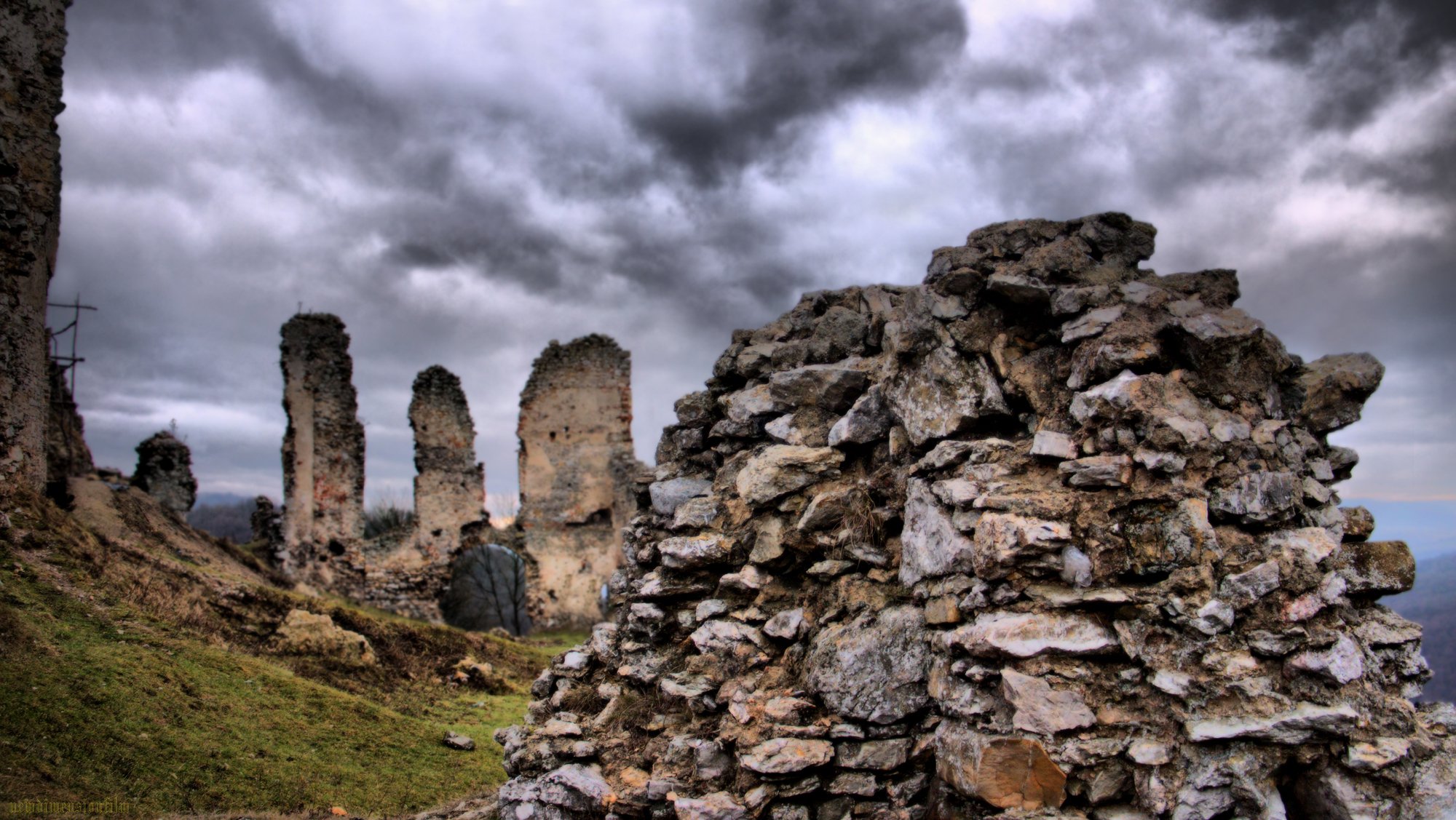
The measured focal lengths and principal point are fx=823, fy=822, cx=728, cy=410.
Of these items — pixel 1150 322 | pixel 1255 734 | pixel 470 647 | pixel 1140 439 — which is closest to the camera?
pixel 1255 734

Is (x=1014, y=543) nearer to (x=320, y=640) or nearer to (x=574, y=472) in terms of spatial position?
(x=320, y=640)

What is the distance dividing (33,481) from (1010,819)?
13.7 meters

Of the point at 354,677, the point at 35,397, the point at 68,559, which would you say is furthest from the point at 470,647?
the point at 35,397

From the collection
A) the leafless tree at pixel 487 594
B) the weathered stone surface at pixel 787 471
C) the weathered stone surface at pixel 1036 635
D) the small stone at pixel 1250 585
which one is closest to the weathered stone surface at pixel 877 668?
the weathered stone surface at pixel 1036 635

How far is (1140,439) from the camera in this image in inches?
188

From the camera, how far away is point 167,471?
22.7m

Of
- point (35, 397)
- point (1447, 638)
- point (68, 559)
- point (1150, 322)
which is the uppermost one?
point (35, 397)

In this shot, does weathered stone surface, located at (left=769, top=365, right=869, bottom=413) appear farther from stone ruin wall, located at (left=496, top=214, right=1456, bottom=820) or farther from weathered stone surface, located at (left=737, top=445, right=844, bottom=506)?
weathered stone surface, located at (left=737, top=445, right=844, bottom=506)

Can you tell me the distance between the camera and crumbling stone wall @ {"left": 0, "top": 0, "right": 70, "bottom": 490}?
11.6 meters

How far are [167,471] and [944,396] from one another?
79.0 feet

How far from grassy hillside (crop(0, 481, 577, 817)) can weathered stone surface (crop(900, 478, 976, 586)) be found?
5.32 m

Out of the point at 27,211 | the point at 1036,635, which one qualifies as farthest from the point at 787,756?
the point at 27,211

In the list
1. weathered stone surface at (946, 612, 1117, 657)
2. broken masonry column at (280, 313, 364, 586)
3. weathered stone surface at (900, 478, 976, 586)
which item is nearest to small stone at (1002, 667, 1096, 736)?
weathered stone surface at (946, 612, 1117, 657)

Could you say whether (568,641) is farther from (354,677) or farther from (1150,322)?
(1150,322)
